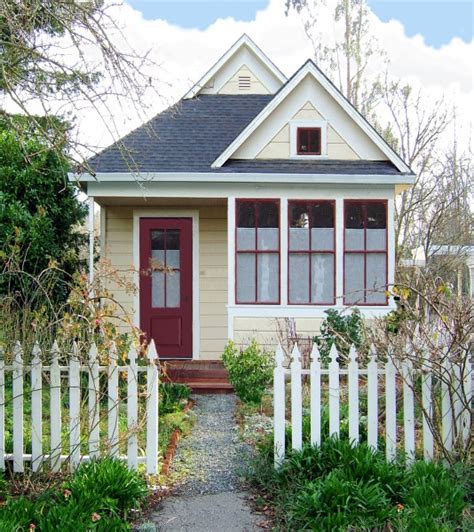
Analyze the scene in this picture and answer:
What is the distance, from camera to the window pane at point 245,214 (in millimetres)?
9070

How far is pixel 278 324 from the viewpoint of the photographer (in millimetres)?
8836

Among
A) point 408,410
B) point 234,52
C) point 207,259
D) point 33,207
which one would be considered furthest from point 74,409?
point 234,52

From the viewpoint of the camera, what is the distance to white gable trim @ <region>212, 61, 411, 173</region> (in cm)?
898

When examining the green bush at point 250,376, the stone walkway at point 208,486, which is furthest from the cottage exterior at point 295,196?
the stone walkway at point 208,486

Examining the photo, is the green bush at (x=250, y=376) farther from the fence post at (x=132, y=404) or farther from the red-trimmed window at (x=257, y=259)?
the fence post at (x=132, y=404)

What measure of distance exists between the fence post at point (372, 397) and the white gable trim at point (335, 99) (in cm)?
526

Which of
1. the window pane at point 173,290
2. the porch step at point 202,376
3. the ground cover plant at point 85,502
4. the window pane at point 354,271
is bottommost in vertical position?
the porch step at point 202,376

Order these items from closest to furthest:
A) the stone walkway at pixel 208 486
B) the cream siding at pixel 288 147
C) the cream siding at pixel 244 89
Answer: the stone walkway at pixel 208 486 < the cream siding at pixel 288 147 < the cream siding at pixel 244 89

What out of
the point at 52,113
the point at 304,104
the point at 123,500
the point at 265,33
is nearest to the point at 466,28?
the point at 265,33

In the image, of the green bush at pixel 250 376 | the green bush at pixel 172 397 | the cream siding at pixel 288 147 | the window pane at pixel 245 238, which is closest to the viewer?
the green bush at pixel 172 397

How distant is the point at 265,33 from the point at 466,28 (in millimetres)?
5708

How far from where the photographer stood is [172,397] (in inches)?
279

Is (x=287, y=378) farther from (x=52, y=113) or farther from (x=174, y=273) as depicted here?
(x=52, y=113)

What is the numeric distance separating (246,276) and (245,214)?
0.99m
